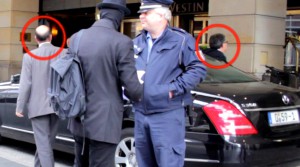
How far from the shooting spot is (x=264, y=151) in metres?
4.84

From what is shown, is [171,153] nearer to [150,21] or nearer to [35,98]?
[150,21]

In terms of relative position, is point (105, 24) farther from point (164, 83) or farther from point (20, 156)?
point (20, 156)

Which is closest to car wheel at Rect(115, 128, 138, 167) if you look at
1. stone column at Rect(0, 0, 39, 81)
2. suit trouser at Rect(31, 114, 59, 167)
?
suit trouser at Rect(31, 114, 59, 167)

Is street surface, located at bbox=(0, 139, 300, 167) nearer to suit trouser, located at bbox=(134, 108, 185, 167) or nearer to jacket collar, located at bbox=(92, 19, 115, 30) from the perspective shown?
suit trouser, located at bbox=(134, 108, 185, 167)

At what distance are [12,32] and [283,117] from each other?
15173 mm

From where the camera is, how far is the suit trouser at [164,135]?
13.6 feet

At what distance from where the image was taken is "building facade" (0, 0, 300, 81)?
35.9ft

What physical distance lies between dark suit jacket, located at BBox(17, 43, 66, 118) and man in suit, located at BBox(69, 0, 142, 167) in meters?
1.82

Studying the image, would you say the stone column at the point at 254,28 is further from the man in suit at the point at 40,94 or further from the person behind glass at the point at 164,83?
the person behind glass at the point at 164,83

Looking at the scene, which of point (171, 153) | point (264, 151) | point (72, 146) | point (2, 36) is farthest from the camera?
point (2, 36)

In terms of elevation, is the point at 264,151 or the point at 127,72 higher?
the point at 127,72

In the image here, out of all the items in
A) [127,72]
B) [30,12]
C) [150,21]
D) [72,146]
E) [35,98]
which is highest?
[30,12]

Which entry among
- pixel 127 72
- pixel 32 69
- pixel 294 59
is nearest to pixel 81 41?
pixel 127 72

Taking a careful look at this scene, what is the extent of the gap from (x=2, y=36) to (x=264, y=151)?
15.9 meters
